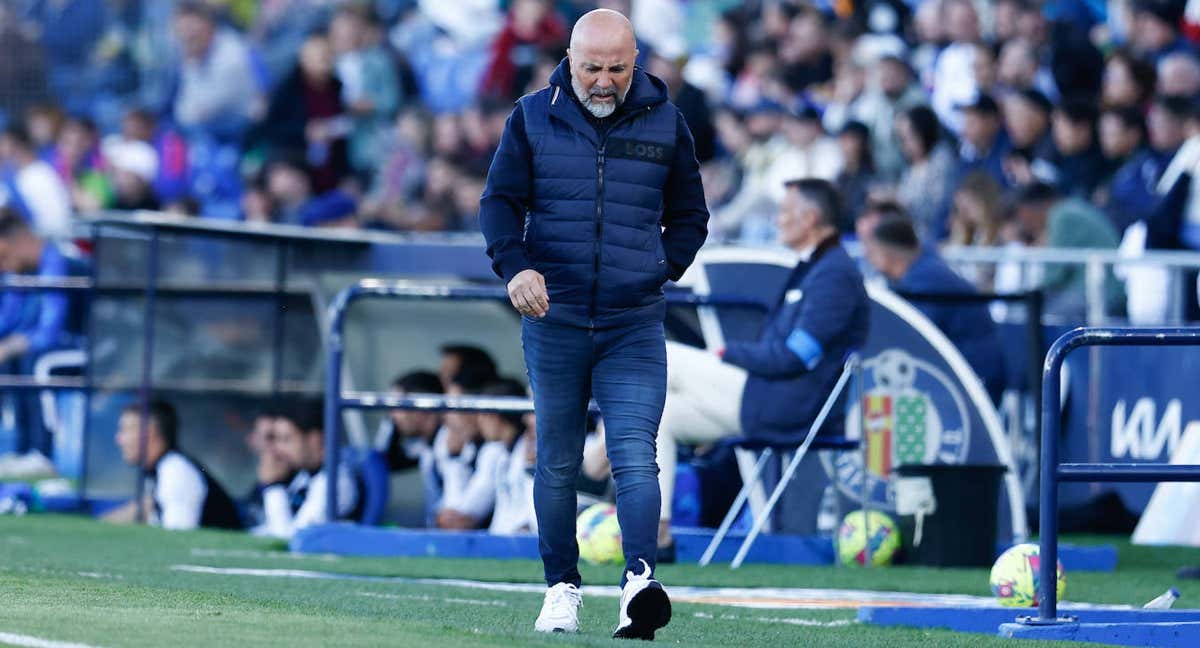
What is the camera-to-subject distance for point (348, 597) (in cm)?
844

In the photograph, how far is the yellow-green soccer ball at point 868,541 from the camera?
11.1 meters

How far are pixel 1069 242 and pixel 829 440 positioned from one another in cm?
426

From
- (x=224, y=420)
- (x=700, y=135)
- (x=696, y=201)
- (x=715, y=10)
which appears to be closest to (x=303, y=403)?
(x=224, y=420)

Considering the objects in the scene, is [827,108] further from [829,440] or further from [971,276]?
[829,440]

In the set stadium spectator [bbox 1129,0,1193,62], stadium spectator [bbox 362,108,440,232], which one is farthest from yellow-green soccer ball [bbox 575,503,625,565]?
stadium spectator [bbox 362,108,440,232]

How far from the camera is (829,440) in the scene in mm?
10820

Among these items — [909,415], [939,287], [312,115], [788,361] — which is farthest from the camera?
[312,115]

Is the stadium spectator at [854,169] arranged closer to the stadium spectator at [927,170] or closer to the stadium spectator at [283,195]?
the stadium spectator at [927,170]

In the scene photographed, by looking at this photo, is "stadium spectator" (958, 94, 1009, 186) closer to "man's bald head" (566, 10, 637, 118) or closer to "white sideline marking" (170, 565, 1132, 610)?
"white sideline marking" (170, 565, 1132, 610)

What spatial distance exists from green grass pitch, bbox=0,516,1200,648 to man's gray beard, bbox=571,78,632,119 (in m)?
1.60

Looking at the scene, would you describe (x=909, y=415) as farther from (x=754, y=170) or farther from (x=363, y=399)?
(x=754, y=170)

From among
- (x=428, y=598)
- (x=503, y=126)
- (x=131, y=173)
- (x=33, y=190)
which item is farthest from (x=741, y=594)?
(x=33, y=190)

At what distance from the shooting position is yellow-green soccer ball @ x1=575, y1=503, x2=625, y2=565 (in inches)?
422

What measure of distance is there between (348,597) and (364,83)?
1409 centimetres
